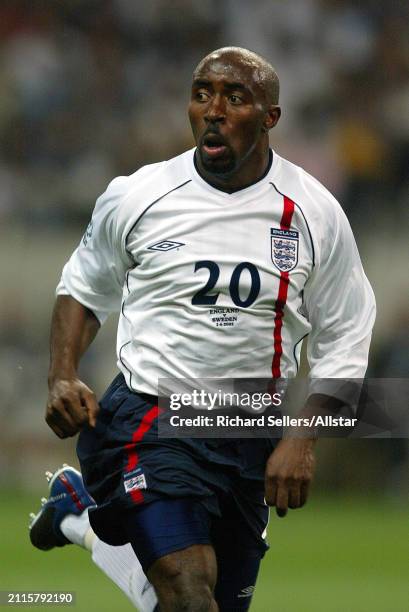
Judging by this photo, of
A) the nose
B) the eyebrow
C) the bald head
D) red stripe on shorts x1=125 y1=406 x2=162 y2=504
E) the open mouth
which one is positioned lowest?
red stripe on shorts x1=125 y1=406 x2=162 y2=504

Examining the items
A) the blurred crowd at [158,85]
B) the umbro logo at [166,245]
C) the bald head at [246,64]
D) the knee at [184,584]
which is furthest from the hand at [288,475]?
the blurred crowd at [158,85]

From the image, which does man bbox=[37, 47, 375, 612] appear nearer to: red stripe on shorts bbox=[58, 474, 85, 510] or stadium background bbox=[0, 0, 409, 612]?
red stripe on shorts bbox=[58, 474, 85, 510]

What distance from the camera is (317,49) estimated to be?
13.1 m

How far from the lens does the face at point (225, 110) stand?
4879mm

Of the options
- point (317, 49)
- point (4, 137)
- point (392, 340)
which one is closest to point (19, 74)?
point (4, 137)

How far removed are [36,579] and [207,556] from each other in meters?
3.97

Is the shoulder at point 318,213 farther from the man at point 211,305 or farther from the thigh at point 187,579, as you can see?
the thigh at point 187,579

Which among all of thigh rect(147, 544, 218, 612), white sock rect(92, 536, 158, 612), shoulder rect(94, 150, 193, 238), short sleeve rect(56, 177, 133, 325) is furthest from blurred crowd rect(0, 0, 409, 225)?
thigh rect(147, 544, 218, 612)

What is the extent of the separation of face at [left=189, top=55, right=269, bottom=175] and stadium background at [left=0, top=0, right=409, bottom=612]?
5.80m

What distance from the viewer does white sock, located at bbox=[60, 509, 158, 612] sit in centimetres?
544

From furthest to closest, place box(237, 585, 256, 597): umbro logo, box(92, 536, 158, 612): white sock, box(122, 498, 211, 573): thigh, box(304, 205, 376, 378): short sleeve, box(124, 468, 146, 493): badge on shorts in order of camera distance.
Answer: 1. box(92, 536, 158, 612): white sock
2. box(237, 585, 256, 597): umbro logo
3. box(304, 205, 376, 378): short sleeve
4. box(124, 468, 146, 493): badge on shorts
5. box(122, 498, 211, 573): thigh

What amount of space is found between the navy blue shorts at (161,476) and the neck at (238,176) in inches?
31.8

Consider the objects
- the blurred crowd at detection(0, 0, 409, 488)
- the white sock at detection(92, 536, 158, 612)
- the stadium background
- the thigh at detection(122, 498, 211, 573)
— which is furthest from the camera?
the blurred crowd at detection(0, 0, 409, 488)

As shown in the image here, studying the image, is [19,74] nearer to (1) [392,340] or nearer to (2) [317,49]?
(2) [317,49]
